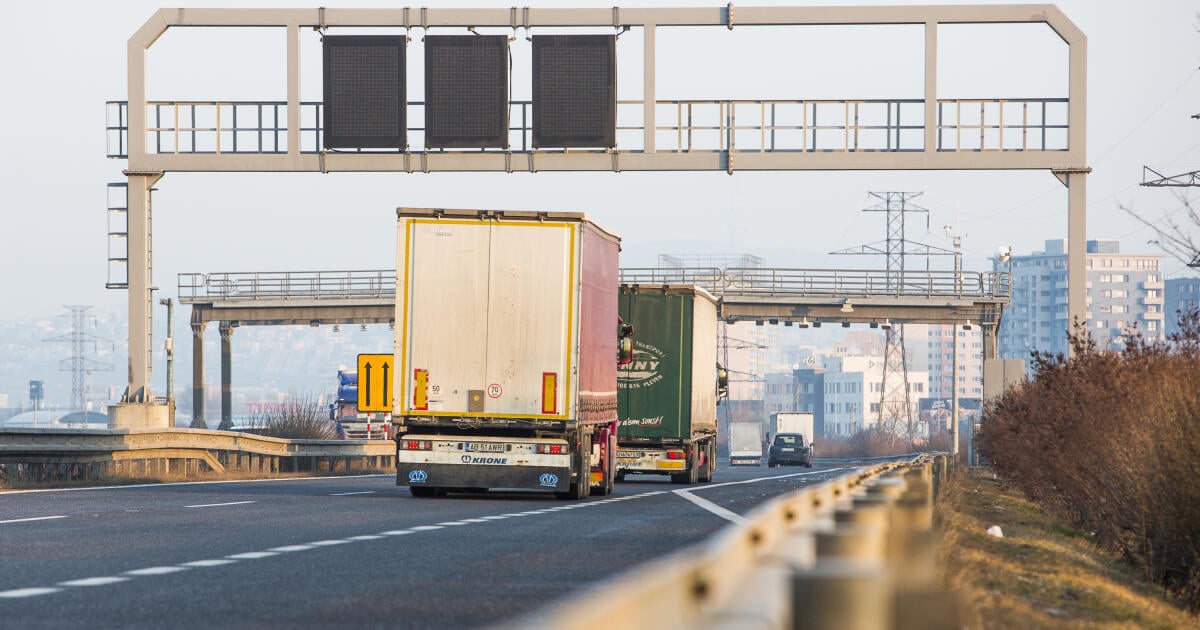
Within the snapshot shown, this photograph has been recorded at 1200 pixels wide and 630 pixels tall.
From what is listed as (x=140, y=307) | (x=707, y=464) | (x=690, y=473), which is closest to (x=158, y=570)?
(x=690, y=473)

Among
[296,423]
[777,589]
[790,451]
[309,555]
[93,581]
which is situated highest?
[777,589]

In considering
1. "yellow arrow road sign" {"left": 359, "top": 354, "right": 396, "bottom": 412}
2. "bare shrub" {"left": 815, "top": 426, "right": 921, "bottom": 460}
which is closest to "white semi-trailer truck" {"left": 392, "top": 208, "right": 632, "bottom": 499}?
"yellow arrow road sign" {"left": 359, "top": 354, "right": 396, "bottom": 412}

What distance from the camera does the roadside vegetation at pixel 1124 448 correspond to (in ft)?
49.2

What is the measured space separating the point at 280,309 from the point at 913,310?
75.5 ft

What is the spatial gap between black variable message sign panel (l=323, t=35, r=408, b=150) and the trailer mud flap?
1321cm

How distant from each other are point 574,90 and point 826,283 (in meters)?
33.0

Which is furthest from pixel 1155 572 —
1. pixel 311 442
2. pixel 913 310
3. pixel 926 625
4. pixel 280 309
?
pixel 280 309

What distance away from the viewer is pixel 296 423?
48750 millimetres

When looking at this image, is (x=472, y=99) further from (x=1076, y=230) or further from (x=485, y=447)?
(x=485, y=447)

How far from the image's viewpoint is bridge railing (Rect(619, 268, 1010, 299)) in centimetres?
6600

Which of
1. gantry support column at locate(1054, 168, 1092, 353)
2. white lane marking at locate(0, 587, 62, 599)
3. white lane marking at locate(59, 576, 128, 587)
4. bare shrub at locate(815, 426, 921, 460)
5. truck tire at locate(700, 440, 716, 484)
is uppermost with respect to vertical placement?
gantry support column at locate(1054, 168, 1092, 353)

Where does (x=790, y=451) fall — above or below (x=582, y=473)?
below

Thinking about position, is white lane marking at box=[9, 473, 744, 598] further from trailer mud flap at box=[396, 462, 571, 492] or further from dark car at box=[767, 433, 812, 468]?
dark car at box=[767, 433, 812, 468]

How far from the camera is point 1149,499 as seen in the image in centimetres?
1582
